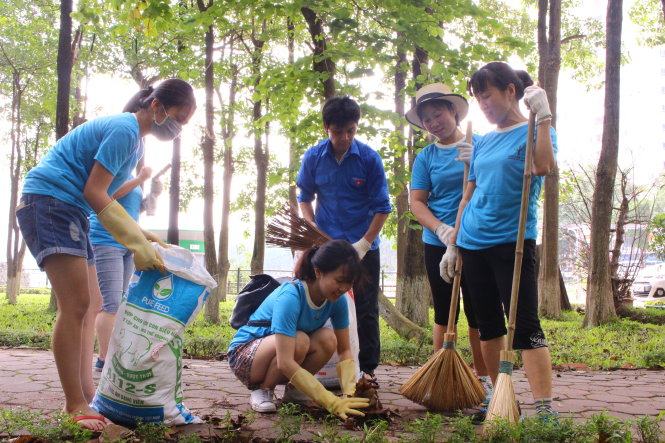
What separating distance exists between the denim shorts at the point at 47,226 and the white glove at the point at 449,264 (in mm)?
1816

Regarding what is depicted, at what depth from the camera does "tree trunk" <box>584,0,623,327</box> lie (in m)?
8.76

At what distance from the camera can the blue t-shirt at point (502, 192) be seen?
9.69ft

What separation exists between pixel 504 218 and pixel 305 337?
3.79 ft

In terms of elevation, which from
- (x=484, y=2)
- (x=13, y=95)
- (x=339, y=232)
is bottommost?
(x=339, y=232)

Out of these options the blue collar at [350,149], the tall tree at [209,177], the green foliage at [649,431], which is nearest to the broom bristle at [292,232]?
the blue collar at [350,149]

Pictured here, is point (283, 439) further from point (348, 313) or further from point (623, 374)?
point (623, 374)

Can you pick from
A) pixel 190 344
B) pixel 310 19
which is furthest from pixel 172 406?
pixel 310 19

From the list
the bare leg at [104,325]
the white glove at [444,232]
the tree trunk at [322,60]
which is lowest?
the bare leg at [104,325]

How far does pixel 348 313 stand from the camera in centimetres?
335

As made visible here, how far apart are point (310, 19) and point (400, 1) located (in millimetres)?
1296

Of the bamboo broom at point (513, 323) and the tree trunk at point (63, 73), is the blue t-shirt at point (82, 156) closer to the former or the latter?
the bamboo broom at point (513, 323)

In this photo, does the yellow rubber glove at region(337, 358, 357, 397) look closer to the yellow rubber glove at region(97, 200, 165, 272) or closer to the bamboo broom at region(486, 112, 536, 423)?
the bamboo broom at region(486, 112, 536, 423)

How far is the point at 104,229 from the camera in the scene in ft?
12.7

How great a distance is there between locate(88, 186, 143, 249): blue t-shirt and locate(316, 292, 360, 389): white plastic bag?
149cm
